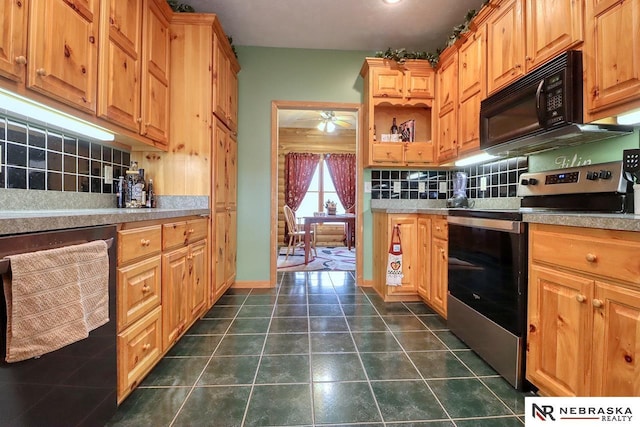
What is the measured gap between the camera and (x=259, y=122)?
325 cm

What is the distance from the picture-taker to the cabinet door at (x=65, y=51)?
3.83ft

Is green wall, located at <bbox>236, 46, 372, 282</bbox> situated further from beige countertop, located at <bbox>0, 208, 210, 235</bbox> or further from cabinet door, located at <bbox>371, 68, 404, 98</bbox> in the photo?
beige countertop, located at <bbox>0, 208, 210, 235</bbox>

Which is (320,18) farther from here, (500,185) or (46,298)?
(46,298)

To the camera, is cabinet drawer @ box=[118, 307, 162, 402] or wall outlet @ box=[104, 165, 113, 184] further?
wall outlet @ box=[104, 165, 113, 184]

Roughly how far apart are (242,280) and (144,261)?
192 centimetres

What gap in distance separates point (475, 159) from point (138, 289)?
2722 mm

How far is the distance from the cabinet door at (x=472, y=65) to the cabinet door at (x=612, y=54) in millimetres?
816

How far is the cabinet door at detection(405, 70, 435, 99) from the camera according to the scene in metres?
2.98

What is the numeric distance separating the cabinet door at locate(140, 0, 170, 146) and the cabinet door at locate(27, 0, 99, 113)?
1.48ft

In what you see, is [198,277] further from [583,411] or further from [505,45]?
[505,45]

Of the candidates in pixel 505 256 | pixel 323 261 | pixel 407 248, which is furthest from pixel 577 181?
pixel 323 261

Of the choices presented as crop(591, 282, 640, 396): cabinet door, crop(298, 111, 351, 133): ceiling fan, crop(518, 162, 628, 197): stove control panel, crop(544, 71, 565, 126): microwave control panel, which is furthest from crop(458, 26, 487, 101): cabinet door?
crop(298, 111, 351, 133): ceiling fan

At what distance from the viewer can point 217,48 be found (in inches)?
96.2

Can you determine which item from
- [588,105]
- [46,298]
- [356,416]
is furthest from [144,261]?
[588,105]
